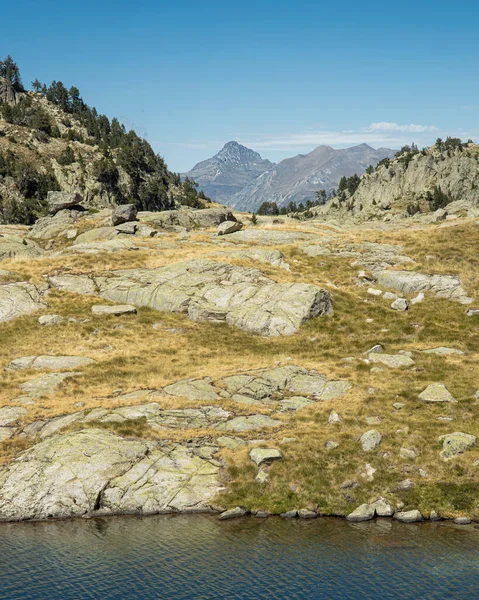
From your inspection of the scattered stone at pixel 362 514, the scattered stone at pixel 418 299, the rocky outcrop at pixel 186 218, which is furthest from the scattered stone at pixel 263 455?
the rocky outcrop at pixel 186 218

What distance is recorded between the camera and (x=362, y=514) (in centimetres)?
3072

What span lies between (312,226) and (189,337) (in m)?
65.6

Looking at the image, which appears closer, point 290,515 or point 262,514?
point 290,515

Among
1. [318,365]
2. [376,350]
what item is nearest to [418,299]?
[376,350]

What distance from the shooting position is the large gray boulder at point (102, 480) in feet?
105

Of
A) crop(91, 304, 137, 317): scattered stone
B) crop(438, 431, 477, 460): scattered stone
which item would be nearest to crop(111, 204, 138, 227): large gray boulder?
crop(91, 304, 137, 317): scattered stone

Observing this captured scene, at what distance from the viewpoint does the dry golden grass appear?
33156 mm

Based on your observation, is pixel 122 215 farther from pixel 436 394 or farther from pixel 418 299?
pixel 436 394

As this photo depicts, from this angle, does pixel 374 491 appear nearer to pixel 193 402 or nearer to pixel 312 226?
pixel 193 402

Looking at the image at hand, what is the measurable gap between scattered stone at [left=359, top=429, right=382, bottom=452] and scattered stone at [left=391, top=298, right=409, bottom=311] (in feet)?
99.0

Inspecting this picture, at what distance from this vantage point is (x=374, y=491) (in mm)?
32406

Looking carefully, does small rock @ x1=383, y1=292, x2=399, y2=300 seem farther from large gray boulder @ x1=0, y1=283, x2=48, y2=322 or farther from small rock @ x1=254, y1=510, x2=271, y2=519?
large gray boulder @ x1=0, y1=283, x2=48, y2=322

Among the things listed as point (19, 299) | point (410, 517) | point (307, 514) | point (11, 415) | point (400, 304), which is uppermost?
point (19, 299)

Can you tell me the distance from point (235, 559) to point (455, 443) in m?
17.3
